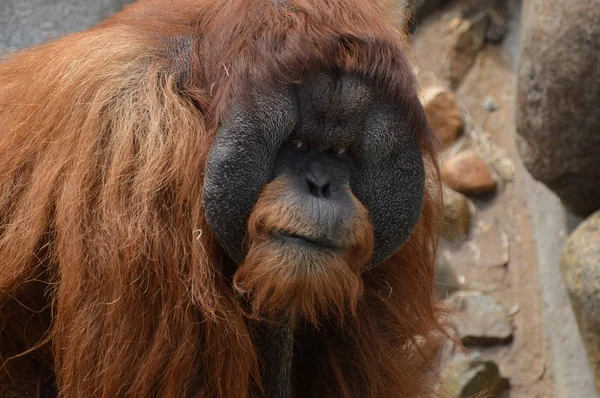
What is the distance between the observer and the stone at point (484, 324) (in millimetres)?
4027

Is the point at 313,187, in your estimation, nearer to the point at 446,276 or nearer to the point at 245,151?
the point at 245,151

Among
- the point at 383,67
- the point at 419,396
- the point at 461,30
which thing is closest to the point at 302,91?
the point at 383,67

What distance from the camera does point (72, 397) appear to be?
2.12m

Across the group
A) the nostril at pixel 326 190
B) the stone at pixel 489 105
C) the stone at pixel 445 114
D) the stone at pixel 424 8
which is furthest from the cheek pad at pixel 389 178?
the stone at pixel 424 8

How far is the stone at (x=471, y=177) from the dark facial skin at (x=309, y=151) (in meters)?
2.31

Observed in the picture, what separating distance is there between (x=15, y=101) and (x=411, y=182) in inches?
40.0

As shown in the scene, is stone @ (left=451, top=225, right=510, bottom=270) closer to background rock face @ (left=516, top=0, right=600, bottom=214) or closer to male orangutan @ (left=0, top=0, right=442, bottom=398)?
background rock face @ (left=516, top=0, right=600, bottom=214)

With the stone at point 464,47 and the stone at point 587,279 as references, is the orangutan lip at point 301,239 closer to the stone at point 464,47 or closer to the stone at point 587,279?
the stone at point 587,279

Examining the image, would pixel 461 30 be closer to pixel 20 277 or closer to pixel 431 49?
pixel 431 49

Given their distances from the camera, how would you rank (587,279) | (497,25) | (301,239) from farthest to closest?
(497,25), (587,279), (301,239)

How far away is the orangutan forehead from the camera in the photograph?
203 centimetres

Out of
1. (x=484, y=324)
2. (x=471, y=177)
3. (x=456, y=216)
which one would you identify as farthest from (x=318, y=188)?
(x=471, y=177)

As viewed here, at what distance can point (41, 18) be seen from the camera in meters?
3.83

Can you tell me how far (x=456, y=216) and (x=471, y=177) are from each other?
0.25 metres
